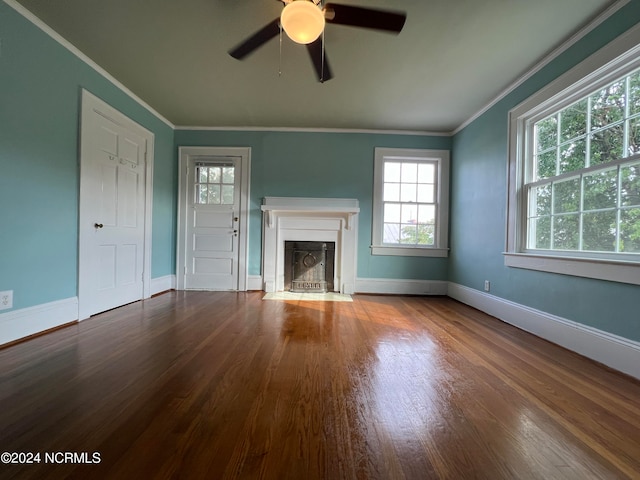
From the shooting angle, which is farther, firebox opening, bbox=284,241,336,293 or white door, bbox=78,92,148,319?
firebox opening, bbox=284,241,336,293

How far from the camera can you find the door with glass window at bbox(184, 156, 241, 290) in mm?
4039

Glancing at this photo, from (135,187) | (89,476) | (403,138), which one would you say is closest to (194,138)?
(135,187)

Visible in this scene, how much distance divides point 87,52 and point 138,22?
30.7 inches

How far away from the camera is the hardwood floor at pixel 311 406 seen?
37.5 inches

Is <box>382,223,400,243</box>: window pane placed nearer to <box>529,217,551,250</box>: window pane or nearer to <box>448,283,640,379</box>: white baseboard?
<box>448,283,640,379</box>: white baseboard

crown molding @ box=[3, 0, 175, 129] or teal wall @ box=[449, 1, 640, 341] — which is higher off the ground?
crown molding @ box=[3, 0, 175, 129]

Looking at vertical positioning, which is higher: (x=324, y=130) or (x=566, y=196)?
(x=324, y=130)

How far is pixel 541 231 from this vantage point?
2.50m

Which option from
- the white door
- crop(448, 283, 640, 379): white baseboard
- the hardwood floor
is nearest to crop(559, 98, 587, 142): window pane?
crop(448, 283, 640, 379): white baseboard

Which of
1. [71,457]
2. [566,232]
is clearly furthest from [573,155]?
[71,457]

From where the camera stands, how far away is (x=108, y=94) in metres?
2.79

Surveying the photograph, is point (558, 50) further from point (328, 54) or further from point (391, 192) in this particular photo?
point (391, 192)

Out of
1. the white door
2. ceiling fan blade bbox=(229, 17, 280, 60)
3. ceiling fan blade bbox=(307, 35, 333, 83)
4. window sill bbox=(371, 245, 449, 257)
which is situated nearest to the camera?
ceiling fan blade bbox=(229, 17, 280, 60)

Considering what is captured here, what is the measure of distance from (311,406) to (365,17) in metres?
A: 2.23
